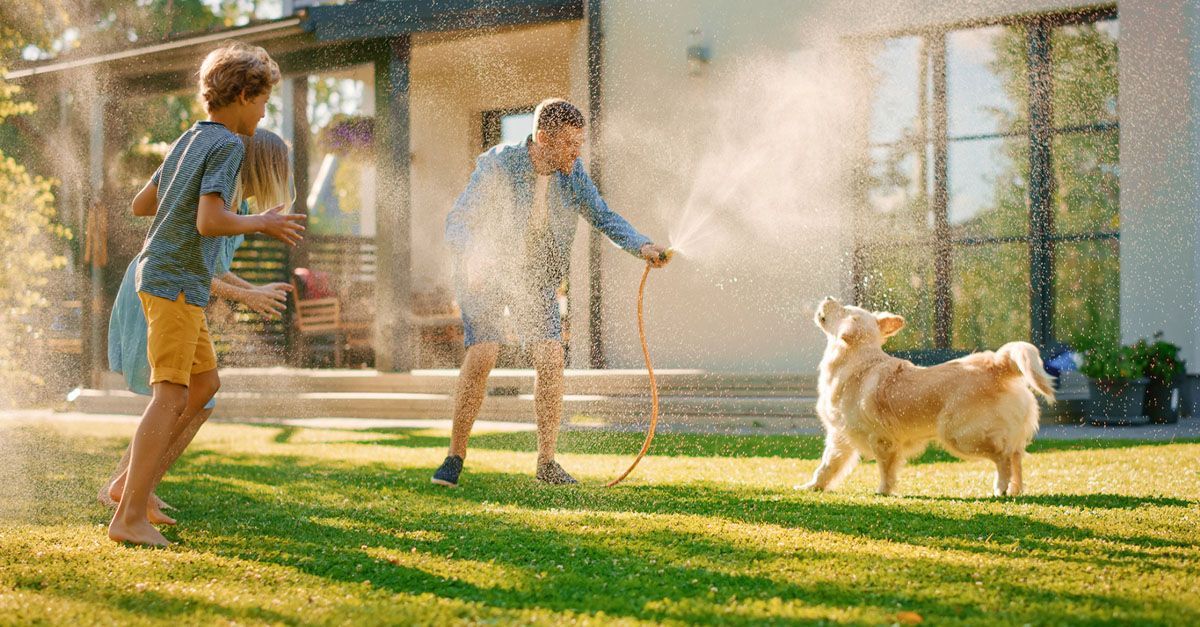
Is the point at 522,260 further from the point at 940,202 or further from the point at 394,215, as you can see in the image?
the point at 394,215

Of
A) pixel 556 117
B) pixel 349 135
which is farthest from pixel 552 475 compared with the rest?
pixel 349 135

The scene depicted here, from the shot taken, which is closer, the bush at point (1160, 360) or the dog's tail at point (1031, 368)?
the dog's tail at point (1031, 368)

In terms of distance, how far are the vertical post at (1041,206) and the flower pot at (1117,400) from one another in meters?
1.06

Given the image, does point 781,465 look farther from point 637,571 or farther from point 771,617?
point 771,617

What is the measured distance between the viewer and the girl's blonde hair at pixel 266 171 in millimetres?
3781

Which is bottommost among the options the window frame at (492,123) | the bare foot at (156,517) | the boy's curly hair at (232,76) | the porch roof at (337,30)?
the bare foot at (156,517)

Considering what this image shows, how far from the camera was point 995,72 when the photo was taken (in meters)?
8.79

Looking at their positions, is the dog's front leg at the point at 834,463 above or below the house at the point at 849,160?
below

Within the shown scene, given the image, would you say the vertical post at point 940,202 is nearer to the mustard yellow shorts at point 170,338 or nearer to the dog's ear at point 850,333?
the dog's ear at point 850,333

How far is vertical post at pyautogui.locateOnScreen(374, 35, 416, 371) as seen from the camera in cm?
1009

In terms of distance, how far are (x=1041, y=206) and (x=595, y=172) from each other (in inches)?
152

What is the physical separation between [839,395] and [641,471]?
4.18ft

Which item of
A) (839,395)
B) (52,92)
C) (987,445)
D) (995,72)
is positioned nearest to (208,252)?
(839,395)

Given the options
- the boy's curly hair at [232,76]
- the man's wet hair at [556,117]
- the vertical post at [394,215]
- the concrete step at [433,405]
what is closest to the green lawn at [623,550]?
the boy's curly hair at [232,76]
